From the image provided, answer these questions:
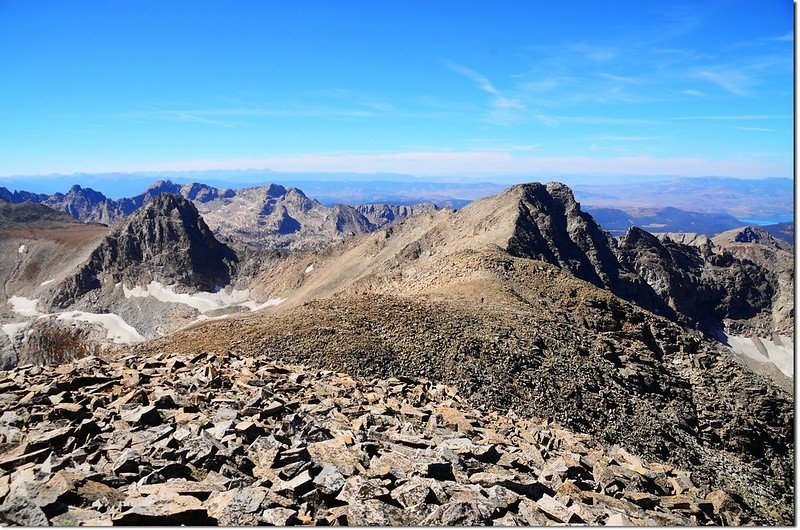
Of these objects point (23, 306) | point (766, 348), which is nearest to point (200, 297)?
point (23, 306)

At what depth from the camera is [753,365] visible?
119125mm

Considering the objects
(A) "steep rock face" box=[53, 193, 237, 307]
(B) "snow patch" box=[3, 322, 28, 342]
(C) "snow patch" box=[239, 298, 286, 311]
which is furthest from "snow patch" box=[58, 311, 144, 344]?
(C) "snow patch" box=[239, 298, 286, 311]

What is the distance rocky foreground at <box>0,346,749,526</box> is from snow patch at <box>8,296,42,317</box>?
135 m

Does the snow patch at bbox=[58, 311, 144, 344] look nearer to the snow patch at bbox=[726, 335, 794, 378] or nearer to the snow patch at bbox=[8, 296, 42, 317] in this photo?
the snow patch at bbox=[8, 296, 42, 317]

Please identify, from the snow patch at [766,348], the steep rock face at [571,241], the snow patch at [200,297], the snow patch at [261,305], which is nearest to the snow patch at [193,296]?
the snow patch at [200,297]

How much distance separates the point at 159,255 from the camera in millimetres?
147125

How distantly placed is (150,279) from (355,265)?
61.3 meters

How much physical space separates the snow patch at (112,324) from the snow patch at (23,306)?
12.1 metres

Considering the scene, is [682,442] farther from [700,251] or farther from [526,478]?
[700,251]

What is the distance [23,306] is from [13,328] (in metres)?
22.5

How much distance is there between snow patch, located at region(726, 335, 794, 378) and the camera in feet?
411

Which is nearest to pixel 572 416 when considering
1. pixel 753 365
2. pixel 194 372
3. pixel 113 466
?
→ pixel 194 372

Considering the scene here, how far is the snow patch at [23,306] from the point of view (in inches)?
5118

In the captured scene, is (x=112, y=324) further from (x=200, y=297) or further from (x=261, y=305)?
(x=261, y=305)
